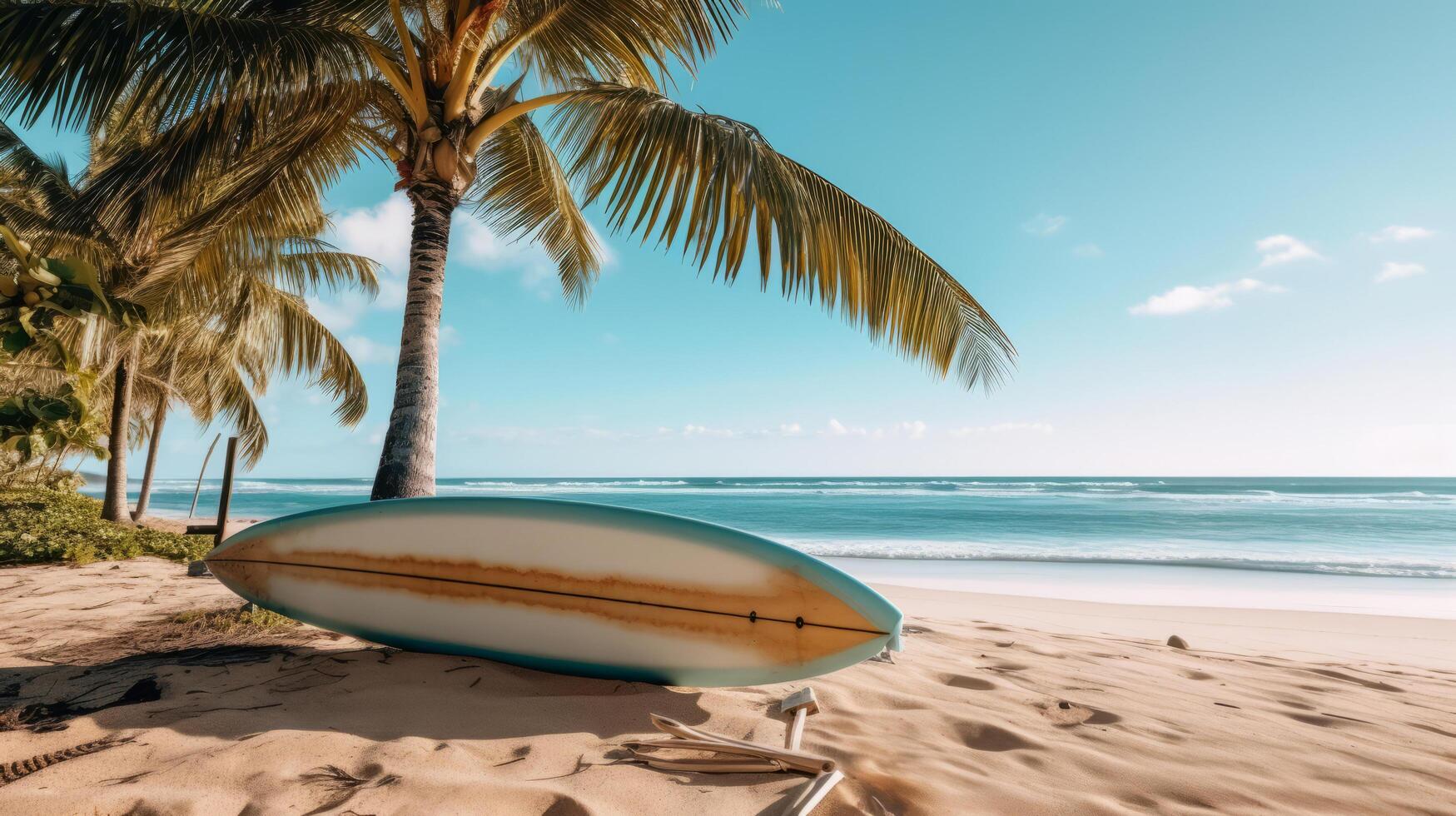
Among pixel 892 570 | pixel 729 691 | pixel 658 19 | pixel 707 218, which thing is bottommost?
pixel 892 570

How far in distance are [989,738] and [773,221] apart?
2.11 m

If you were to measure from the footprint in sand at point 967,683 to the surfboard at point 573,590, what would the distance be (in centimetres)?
59

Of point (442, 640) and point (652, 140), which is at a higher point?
point (652, 140)

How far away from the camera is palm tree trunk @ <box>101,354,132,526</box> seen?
731 cm

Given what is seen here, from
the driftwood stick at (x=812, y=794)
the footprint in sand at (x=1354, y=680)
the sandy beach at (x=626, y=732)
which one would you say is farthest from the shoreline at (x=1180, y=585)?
the driftwood stick at (x=812, y=794)

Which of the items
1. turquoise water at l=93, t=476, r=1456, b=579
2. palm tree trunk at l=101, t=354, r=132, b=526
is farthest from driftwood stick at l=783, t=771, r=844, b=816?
palm tree trunk at l=101, t=354, r=132, b=526

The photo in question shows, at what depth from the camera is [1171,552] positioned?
29.5 ft

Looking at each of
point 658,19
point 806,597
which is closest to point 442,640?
point 806,597

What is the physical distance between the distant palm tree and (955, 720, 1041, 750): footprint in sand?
8.32ft

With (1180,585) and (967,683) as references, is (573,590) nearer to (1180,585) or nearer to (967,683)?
(967,683)

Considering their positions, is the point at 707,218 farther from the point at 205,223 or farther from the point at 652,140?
the point at 205,223

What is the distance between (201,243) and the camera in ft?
13.3

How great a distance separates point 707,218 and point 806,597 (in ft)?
6.08

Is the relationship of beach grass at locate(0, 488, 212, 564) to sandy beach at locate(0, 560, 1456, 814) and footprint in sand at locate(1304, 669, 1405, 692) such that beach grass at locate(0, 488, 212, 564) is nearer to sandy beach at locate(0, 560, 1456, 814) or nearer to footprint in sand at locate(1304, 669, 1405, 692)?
sandy beach at locate(0, 560, 1456, 814)
